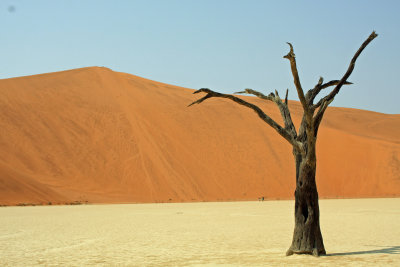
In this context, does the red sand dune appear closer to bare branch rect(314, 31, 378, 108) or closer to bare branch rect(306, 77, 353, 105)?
bare branch rect(306, 77, 353, 105)

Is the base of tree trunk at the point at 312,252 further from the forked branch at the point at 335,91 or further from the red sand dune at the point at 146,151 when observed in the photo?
the red sand dune at the point at 146,151

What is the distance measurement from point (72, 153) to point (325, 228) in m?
22.4

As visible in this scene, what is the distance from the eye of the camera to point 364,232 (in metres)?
12.6

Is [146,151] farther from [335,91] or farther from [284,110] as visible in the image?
[335,91]

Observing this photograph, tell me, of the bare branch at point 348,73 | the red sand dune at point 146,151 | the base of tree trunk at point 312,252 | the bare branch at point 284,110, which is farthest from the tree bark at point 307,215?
the red sand dune at point 146,151

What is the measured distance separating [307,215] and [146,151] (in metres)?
26.2

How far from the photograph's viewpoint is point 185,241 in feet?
36.1

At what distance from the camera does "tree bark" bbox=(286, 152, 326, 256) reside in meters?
8.34

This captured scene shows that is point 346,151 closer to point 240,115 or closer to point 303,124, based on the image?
point 240,115

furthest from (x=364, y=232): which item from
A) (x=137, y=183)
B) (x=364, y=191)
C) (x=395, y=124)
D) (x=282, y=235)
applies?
(x=395, y=124)

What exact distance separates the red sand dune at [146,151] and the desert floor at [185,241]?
11.9 meters

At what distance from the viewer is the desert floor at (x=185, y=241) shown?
26.6 feet

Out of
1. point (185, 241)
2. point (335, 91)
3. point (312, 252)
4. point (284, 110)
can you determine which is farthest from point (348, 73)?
point (185, 241)

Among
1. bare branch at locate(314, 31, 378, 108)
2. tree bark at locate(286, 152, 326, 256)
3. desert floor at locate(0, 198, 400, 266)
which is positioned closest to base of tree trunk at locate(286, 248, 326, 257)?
tree bark at locate(286, 152, 326, 256)
